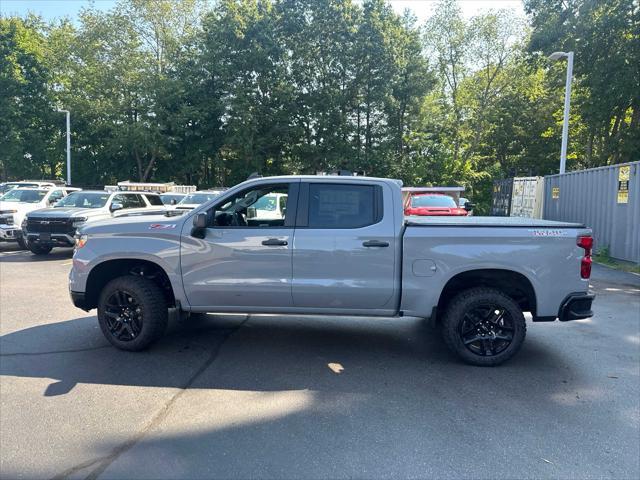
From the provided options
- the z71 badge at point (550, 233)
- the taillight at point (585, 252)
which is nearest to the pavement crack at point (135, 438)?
the z71 badge at point (550, 233)

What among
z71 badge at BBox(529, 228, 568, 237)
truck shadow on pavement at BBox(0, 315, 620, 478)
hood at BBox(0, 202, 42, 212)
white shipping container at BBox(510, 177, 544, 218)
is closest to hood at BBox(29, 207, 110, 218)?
hood at BBox(0, 202, 42, 212)

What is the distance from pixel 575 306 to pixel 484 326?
2.96 feet

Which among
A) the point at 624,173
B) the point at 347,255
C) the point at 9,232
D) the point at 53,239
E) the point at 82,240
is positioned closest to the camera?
the point at 347,255

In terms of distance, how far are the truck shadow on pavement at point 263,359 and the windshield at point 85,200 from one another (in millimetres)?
7980

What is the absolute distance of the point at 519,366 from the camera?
16.8 ft

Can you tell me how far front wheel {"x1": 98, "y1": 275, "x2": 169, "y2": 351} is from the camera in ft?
17.4

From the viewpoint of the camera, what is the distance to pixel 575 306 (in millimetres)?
4965

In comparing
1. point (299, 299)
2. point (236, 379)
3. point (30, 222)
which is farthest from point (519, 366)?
point (30, 222)

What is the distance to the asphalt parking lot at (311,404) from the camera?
3.26 meters

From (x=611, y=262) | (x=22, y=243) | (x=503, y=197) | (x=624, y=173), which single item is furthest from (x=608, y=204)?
(x=22, y=243)

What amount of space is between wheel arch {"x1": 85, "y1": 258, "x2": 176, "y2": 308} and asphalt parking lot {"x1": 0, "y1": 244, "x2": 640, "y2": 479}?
1.87ft

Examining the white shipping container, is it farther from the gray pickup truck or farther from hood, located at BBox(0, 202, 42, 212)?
hood, located at BBox(0, 202, 42, 212)

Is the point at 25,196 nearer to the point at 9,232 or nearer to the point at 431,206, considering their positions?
the point at 9,232

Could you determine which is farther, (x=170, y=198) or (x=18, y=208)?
(x=170, y=198)
